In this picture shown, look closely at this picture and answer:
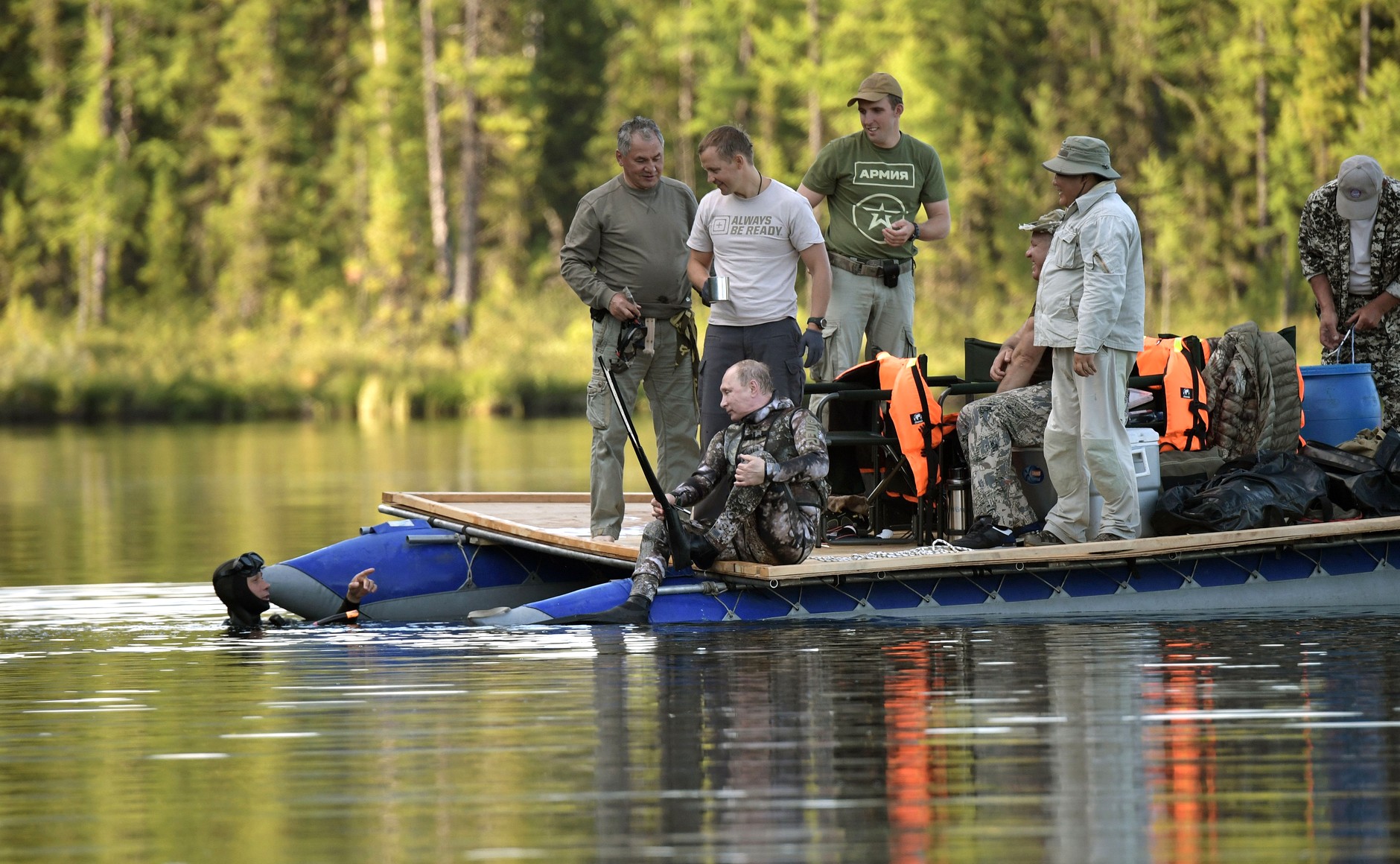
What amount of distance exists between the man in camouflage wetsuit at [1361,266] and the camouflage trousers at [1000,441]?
5.83ft

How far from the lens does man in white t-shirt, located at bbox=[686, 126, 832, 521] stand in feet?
29.7

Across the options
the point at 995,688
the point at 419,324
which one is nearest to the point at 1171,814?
the point at 995,688

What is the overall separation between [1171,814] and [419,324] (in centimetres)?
3757

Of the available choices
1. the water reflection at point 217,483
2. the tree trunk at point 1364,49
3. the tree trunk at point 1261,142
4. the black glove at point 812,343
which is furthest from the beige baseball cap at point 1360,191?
the tree trunk at point 1261,142

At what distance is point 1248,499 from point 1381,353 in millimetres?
1703

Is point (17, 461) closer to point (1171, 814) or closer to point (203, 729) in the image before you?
point (203, 729)

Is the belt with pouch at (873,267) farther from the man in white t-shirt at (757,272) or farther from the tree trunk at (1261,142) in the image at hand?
the tree trunk at (1261,142)

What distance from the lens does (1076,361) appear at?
8445mm

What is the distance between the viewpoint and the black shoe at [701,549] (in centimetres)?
861

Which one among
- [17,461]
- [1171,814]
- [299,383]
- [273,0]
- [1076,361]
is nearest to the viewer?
[1171,814]

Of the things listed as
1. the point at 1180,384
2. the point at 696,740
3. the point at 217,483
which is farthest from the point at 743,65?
the point at 696,740

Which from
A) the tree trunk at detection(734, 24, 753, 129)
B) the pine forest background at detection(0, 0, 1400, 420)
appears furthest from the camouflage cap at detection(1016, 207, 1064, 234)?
the tree trunk at detection(734, 24, 753, 129)

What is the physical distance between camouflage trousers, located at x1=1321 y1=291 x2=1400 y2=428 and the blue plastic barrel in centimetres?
21

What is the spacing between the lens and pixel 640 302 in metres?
9.43
